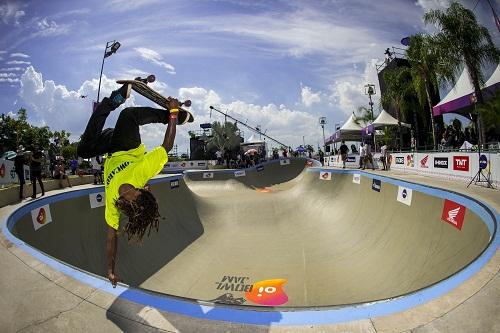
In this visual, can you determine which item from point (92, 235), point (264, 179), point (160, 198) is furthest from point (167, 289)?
point (264, 179)

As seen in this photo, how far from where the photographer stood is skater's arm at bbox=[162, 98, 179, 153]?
3615mm

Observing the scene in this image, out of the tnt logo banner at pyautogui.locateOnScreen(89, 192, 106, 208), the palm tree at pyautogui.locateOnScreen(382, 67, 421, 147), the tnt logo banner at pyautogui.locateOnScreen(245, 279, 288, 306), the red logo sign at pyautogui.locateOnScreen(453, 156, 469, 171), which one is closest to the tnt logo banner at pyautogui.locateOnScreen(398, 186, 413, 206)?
the tnt logo banner at pyautogui.locateOnScreen(245, 279, 288, 306)

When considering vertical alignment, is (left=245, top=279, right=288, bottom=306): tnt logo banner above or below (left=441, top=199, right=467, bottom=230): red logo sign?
below

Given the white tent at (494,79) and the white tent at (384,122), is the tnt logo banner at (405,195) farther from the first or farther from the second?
the white tent at (384,122)

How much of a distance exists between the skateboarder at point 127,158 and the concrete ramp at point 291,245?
8.22 ft

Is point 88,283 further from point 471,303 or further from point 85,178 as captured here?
point 85,178

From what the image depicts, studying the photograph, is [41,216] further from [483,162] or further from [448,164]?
[448,164]

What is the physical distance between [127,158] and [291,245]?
7.78 metres

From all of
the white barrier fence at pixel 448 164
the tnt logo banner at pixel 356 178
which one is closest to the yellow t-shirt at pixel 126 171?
the tnt logo banner at pixel 356 178

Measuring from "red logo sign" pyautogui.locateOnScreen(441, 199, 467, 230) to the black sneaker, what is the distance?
5.91 meters

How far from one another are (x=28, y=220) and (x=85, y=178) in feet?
42.9

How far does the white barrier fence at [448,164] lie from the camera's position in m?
10.2

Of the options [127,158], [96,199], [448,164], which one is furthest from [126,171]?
[448,164]

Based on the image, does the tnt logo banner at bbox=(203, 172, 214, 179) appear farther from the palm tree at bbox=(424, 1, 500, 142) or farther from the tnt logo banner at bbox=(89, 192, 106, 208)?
the palm tree at bbox=(424, 1, 500, 142)
